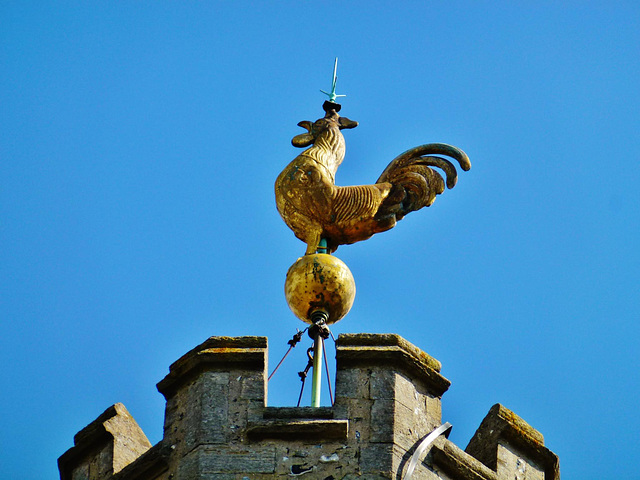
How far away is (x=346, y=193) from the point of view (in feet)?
44.9

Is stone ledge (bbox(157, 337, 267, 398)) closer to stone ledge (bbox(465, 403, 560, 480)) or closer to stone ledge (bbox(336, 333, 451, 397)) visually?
stone ledge (bbox(336, 333, 451, 397))

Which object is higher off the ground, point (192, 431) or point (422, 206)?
point (422, 206)

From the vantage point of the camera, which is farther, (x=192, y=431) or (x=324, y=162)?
(x=324, y=162)

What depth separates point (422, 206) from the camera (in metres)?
14.0

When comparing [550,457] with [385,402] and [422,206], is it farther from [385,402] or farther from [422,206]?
[422,206]

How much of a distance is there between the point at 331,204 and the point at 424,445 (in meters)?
2.23

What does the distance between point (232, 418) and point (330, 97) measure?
3608 mm

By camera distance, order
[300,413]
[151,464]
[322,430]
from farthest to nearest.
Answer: [151,464], [300,413], [322,430]

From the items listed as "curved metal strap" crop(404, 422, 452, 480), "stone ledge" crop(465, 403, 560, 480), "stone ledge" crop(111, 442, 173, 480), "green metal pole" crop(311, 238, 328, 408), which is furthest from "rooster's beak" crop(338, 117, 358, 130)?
"stone ledge" crop(111, 442, 173, 480)

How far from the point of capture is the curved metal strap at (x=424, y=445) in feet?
39.2

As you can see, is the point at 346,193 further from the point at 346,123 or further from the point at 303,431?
the point at 303,431

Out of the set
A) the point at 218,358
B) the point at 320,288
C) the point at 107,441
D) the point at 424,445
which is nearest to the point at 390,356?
the point at 424,445

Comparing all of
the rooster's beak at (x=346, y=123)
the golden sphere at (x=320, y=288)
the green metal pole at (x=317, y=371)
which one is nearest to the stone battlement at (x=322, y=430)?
the green metal pole at (x=317, y=371)

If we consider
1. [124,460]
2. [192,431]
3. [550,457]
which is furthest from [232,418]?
[550,457]
